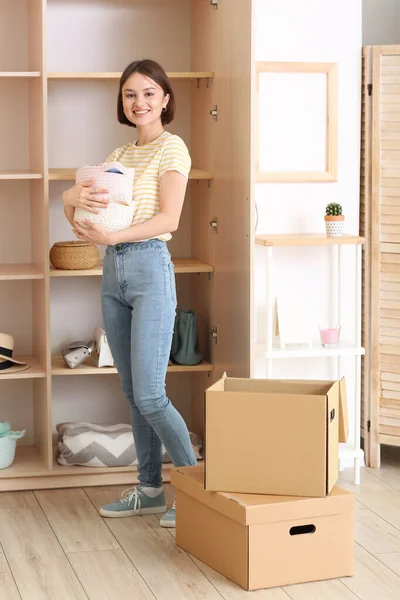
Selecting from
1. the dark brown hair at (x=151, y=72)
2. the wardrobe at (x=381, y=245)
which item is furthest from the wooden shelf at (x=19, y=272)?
the wardrobe at (x=381, y=245)

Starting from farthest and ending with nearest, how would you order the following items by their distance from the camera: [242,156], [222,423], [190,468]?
[242,156]
[190,468]
[222,423]

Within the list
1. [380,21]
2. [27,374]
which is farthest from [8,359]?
[380,21]

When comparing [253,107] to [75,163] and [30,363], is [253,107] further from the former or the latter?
[30,363]

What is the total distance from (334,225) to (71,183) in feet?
3.66

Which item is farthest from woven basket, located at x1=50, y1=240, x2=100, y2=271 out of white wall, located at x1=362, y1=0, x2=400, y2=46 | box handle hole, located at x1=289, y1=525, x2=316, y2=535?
white wall, located at x1=362, y1=0, x2=400, y2=46

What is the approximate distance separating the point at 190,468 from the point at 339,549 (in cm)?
55

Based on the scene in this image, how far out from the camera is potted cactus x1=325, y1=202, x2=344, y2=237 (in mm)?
Result: 3893

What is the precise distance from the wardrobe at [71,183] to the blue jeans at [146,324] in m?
0.49

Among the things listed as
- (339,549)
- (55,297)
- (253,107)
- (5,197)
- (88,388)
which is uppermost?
(253,107)

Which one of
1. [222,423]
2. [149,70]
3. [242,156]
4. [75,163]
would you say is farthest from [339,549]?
[75,163]

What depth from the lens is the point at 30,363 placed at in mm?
4008

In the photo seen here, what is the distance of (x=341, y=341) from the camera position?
4.04 meters

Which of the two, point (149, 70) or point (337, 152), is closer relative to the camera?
point (149, 70)

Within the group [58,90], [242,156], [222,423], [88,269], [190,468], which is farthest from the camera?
[58,90]
